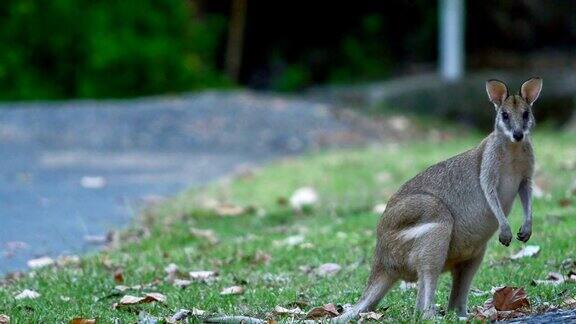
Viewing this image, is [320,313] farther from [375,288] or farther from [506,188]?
[506,188]

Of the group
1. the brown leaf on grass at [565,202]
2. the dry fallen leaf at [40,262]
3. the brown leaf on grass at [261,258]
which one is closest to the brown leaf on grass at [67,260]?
the dry fallen leaf at [40,262]

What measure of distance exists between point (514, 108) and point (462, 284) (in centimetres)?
87

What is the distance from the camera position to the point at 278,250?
842 cm

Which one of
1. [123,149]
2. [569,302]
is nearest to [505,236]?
[569,302]

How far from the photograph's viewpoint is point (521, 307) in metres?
5.69

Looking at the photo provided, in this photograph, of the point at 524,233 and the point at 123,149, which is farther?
the point at 123,149

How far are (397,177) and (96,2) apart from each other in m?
9.30

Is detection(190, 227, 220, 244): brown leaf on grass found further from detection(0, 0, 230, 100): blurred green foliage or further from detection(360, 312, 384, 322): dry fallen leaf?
detection(0, 0, 230, 100): blurred green foliage

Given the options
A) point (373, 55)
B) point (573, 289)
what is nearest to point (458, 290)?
point (573, 289)

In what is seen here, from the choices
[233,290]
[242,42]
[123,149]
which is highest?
[233,290]

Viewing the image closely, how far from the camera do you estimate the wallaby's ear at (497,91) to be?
5.87m

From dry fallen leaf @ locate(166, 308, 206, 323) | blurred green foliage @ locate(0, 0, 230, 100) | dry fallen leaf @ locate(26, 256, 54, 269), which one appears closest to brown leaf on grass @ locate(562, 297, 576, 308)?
dry fallen leaf @ locate(166, 308, 206, 323)

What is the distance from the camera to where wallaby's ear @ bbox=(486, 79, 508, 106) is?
19.3ft

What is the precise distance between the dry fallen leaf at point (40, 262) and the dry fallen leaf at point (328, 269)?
1872 millimetres
